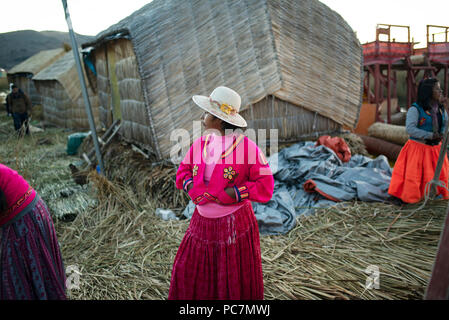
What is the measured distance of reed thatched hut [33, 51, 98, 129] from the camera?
11.9 metres

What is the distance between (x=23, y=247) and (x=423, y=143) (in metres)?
3.87

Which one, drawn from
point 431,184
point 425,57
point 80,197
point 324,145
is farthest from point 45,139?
point 425,57

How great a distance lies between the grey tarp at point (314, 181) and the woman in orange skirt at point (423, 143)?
0.45 m

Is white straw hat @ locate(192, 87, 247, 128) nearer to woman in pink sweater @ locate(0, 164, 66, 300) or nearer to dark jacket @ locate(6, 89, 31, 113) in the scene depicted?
woman in pink sweater @ locate(0, 164, 66, 300)

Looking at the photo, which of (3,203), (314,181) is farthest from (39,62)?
(3,203)

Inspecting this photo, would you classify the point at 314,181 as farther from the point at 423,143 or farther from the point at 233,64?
the point at 233,64

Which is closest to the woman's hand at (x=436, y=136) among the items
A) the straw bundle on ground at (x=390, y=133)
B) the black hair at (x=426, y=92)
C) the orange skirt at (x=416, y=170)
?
the orange skirt at (x=416, y=170)

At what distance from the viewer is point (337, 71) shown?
571 centimetres

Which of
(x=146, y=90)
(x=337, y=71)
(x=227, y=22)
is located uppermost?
(x=227, y=22)

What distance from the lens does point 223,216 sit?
183cm

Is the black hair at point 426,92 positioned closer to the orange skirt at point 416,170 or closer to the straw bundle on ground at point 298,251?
the orange skirt at point 416,170

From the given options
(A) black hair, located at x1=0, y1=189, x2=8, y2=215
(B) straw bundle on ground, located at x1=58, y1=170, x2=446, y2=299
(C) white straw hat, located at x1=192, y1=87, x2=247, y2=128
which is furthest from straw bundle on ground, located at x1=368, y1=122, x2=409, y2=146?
(A) black hair, located at x1=0, y1=189, x2=8, y2=215

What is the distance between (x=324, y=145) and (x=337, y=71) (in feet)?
5.13

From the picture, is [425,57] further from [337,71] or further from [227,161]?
[227,161]
